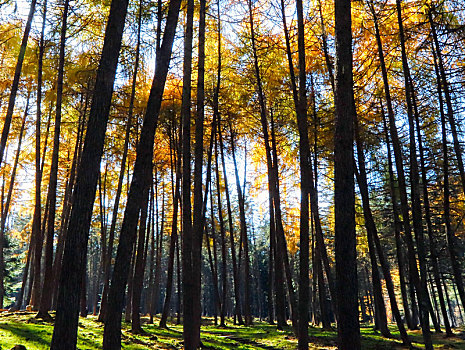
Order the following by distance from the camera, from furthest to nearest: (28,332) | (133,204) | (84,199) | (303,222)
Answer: (303,222) → (28,332) → (133,204) → (84,199)

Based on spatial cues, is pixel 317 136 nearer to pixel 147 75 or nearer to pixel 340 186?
pixel 147 75

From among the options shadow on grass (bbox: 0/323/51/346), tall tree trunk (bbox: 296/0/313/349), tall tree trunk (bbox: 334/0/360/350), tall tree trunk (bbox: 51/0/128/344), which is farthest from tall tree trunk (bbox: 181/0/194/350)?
tall tree trunk (bbox: 334/0/360/350)

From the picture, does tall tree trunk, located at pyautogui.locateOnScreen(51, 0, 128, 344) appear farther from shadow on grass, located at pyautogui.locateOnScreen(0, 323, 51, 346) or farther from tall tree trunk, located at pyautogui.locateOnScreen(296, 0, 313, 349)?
tall tree trunk, located at pyautogui.locateOnScreen(296, 0, 313, 349)

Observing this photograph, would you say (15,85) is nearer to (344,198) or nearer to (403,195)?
(344,198)

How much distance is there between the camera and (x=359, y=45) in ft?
34.8

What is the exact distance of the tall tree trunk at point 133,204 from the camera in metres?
5.41

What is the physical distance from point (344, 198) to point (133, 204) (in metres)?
3.47

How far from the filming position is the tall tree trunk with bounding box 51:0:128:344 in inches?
168

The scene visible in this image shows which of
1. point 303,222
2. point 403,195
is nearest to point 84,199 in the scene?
point 303,222

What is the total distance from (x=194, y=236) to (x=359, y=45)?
7807mm

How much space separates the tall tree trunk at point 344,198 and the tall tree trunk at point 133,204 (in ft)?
10.4

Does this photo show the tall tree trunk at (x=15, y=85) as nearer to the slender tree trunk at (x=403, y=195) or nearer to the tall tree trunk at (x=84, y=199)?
the tall tree trunk at (x=84, y=199)

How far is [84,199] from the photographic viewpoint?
4.69m

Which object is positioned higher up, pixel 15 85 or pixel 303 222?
pixel 15 85
